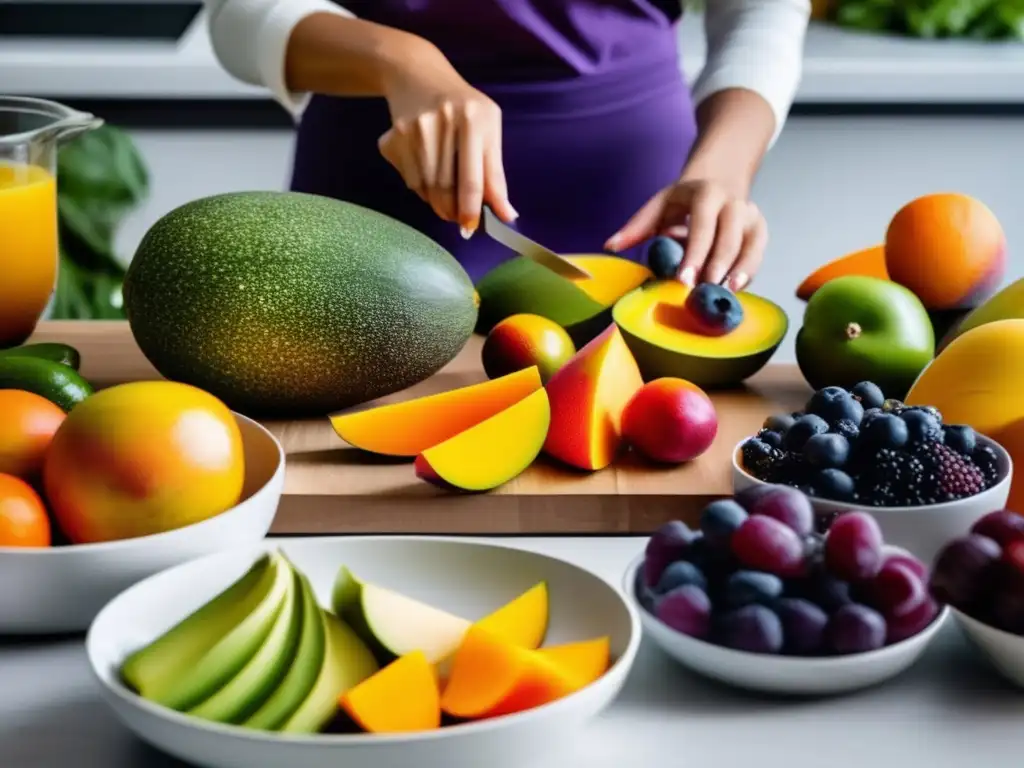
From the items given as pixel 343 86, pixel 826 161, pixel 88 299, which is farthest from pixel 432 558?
pixel 826 161

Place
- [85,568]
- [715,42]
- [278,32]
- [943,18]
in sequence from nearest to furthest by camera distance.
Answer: [85,568], [278,32], [715,42], [943,18]

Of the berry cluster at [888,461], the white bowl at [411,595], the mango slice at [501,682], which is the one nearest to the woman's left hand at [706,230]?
the berry cluster at [888,461]

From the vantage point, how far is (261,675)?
62 centimetres

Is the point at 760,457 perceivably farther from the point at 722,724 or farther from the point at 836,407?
the point at 722,724

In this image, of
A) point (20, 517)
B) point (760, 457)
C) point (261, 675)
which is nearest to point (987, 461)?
point (760, 457)

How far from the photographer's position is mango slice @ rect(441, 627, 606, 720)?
2.06ft

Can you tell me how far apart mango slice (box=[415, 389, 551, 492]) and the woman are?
37 cm

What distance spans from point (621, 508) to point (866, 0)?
6.67 feet

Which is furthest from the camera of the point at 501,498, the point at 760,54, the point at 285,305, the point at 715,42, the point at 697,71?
the point at 697,71

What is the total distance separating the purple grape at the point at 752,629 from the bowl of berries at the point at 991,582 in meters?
0.09

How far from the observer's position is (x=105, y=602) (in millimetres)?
755

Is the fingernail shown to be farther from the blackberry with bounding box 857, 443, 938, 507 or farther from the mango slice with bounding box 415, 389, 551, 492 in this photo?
the blackberry with bounding box 857, 443, 938, 507

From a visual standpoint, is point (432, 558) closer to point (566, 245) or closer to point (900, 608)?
point (900, 608)

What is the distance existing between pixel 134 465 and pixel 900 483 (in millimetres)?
423
